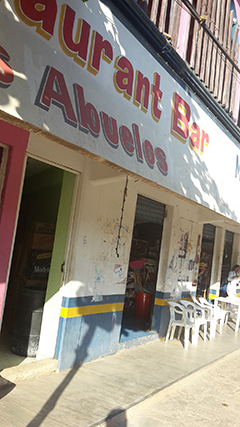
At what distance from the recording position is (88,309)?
16.8 feet

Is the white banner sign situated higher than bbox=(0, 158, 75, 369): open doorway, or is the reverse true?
the white banner sign

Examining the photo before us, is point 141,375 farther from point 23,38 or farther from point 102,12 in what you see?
point 102,12

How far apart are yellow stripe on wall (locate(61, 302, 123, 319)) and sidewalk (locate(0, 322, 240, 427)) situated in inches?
28.4

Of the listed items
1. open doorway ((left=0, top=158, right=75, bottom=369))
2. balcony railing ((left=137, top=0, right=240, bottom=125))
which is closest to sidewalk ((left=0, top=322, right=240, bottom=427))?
open doorway ((left=0, top=158, right=75, bottom=369))

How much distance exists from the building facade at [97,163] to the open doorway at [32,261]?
0.11ft

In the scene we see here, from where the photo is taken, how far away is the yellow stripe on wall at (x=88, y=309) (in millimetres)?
4742

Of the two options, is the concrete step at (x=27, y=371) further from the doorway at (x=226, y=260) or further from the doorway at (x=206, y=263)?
the doorway at (x=226, y=260)

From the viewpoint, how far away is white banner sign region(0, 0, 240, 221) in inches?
111

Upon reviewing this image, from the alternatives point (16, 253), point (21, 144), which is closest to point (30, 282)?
point (16, 253)

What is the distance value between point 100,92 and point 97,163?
4.53 ft

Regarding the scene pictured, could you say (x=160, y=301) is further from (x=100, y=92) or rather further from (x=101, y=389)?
(x=100, y=92)

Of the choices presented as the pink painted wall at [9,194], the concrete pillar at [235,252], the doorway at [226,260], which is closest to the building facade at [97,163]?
the pink painted wall at [9,194]

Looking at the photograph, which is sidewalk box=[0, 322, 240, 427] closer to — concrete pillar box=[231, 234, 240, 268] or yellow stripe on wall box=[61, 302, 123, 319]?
yellow stripe on wall box=[61, 302, 123, 319]

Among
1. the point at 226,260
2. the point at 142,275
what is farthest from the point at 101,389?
the point at 226,260
